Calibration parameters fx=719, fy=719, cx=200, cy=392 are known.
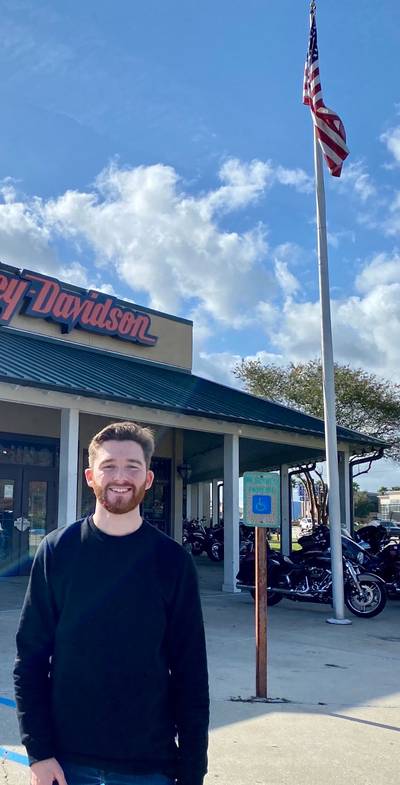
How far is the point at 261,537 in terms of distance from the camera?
21.5 feet

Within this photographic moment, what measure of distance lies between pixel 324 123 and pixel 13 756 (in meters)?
9.40

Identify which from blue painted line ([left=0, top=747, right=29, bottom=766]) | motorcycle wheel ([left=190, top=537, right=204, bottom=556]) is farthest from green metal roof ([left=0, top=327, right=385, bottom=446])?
motorcycle wheel ([left=190, top=537, right=204, bottom=556])

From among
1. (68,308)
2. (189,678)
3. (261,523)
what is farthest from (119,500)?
(68,308)

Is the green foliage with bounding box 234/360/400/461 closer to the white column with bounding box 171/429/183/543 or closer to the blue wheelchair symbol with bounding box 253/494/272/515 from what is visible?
the white column with bounding box 171/429/183/543

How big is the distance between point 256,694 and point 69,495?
613 cm

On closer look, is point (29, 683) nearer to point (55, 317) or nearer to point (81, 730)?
point (81, 730)

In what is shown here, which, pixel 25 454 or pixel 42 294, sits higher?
pixel 42 294

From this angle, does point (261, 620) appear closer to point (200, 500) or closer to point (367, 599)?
point (367, 599)

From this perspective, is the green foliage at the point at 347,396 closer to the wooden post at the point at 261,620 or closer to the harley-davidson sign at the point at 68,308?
the harley-davidson sign at the point at 68,308

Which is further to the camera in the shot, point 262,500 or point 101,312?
point 101,312

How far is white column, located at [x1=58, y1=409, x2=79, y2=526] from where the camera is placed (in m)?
11.5

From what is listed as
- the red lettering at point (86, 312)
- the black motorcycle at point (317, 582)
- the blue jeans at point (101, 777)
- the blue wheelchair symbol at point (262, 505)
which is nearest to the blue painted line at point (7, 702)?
the blue wheelchair symbol at point (262, 505)

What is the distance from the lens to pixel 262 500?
6879 mm

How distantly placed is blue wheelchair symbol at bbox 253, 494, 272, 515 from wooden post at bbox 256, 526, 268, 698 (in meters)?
0.16
